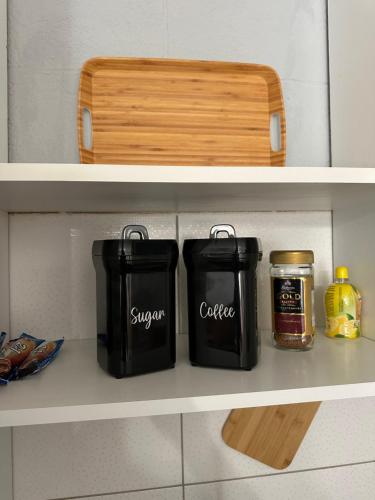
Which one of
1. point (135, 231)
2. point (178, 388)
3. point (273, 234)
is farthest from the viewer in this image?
point (273, 234)

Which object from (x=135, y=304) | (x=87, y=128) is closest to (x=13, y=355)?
(x=135, y=304)

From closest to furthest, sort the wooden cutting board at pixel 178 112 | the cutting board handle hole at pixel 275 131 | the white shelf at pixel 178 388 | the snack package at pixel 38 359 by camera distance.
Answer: the white shelf at pixel 178 388, the snack package at pixel 38 359, the wooden cutting board at pixel 178 112, the cutting board handle hole at pixel 275 131

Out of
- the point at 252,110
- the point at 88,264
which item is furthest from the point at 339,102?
the point at 88,264

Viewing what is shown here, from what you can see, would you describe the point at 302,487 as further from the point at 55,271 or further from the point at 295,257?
the point at 55,271

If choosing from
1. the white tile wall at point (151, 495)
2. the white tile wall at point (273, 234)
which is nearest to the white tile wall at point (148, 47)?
the white tile wall at point (273, 234)

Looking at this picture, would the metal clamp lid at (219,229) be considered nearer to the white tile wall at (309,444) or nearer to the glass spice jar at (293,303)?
the glass spice jar at (293,303)

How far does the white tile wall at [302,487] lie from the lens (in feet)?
3.00

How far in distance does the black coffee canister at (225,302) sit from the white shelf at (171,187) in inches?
3.9

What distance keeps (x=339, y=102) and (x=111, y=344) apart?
71cm

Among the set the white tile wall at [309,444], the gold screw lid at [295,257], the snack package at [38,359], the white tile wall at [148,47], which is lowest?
the white tile wall at [309,444]

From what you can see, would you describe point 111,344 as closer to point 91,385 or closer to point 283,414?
point 91,385

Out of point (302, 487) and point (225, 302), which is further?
point (302, 487)

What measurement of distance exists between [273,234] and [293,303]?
0.24 m

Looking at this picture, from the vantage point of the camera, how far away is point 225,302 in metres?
0.66
